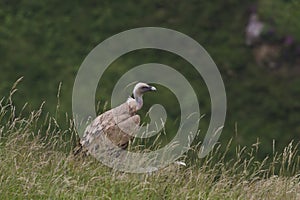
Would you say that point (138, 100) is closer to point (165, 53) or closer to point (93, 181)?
point (93, 181)

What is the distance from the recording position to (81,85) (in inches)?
1088

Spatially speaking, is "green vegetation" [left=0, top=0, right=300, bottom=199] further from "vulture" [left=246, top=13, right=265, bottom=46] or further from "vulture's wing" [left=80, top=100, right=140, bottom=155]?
"vulture's wing" [left=80, top=100, right=140, bottom=155]

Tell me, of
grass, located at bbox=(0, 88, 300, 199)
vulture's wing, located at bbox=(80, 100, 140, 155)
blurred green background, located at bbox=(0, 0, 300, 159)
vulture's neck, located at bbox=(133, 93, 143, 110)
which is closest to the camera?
grass, located at bbox=(0, 88, 300, 199)

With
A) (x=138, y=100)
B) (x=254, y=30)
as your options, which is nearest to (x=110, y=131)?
(x=138, y=100)

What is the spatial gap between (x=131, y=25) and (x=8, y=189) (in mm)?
22964

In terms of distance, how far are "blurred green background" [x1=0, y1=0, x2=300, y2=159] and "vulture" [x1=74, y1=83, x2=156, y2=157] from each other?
14506 mm

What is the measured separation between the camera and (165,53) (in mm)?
29938

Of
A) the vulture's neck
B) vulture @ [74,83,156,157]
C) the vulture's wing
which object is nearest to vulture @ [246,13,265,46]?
the vulture's neck

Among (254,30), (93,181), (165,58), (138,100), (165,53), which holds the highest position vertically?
(93,181)

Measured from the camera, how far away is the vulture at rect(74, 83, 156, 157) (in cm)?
1018

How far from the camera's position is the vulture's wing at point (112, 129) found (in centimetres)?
1046

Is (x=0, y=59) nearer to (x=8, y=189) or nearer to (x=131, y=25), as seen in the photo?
(x=131, y=25)

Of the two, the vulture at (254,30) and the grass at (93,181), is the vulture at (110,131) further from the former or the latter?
the vulture at (254,30)

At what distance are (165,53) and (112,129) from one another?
62.9ft
